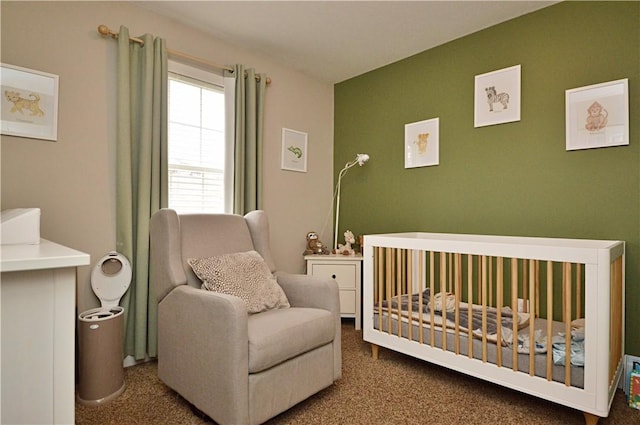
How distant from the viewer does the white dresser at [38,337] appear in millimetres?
923

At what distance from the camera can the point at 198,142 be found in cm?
270

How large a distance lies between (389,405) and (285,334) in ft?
2.28

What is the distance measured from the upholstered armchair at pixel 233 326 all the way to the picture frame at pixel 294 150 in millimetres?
1147

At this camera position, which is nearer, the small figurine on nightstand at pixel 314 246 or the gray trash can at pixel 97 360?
the gray trash can at pixel 97 360

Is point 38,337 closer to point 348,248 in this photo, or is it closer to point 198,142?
point 198,142

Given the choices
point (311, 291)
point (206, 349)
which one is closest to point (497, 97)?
point (311, 291)

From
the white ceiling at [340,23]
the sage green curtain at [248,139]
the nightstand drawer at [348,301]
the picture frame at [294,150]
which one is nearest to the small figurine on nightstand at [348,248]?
the nightstand drawer at [348,301]

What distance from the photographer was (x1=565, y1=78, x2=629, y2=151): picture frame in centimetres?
203

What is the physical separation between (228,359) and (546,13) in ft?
9.09

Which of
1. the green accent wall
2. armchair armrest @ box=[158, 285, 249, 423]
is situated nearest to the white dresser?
armchair armrest @ box=[158, 285, 249, 423]

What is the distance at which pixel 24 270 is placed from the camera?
2.98 ft

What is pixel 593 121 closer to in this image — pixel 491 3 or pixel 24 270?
pixel 491 3

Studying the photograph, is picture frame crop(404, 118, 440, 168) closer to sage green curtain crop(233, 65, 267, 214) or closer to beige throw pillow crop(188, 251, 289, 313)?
sage green curtain crop(233, 65, 267, 214)

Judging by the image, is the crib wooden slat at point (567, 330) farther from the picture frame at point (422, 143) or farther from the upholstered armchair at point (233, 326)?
the picture frame at point (422, 143)
